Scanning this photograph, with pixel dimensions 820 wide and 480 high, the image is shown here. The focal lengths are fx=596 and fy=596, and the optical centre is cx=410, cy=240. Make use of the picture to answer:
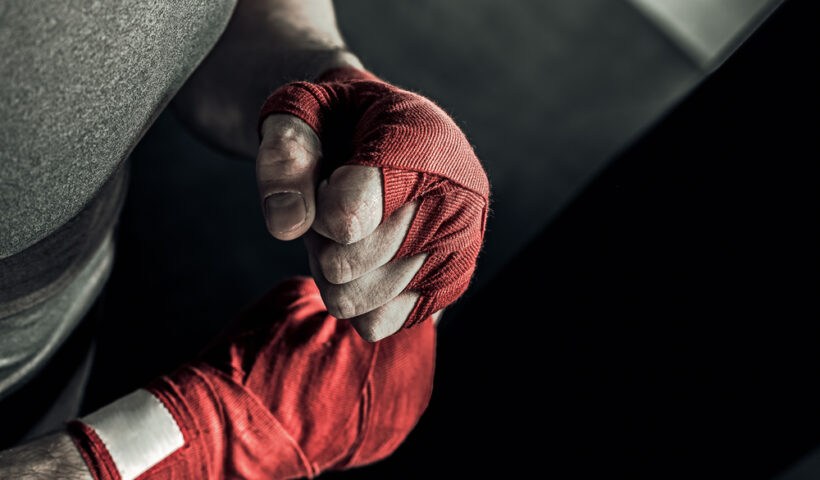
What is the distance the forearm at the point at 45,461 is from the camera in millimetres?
359

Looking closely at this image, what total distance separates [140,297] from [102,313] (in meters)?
0.05

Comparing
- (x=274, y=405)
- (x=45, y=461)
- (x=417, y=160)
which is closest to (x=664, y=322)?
(x=417, y=160)

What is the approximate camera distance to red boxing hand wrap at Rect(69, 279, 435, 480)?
0.39 m

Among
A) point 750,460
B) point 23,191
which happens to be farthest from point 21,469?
point 750,460

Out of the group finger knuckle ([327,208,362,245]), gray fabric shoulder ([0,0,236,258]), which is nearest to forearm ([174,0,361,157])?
gray fabric shoulder ([0,0,236,258])

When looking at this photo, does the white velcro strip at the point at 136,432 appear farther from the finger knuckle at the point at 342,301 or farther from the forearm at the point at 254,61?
the forearm at the point at 254,61

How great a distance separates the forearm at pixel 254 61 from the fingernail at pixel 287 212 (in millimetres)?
222

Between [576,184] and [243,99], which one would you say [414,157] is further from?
[576,184]

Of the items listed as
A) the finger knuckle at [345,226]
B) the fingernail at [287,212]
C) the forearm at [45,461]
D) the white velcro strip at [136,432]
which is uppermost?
the finger knuckle at [345,226]

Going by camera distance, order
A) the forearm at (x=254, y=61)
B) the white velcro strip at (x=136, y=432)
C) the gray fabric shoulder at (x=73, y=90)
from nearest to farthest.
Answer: the gray fabric shoulder at (x=73, y=90)
the white velcro strip at (x=136, y=432)
the forearm at (x=254, y=61)

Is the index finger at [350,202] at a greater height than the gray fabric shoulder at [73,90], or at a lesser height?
greater

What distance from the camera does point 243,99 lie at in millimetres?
556

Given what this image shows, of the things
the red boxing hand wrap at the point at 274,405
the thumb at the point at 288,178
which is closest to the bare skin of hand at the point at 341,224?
the thumb at the point at 288,178

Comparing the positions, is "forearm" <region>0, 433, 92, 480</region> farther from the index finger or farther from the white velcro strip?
the index finger
